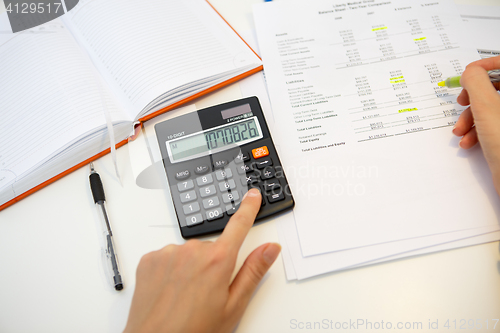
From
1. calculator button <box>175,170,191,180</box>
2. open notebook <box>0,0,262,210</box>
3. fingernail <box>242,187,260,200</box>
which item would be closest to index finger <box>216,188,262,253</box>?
fingernail <box>242,187,260,200</box>

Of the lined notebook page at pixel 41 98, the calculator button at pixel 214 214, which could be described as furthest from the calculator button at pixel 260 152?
the lined notebook page at pixel 41 98

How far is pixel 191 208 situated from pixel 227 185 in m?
0.07

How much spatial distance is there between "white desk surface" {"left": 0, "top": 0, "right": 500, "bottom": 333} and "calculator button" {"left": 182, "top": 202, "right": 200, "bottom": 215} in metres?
0.04

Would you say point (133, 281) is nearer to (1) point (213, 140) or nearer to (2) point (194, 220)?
(2) point (194, 220)

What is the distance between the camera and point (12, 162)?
0.51m

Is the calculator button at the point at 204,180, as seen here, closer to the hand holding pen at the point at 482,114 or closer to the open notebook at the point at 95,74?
the open notebook at the point at 95,74

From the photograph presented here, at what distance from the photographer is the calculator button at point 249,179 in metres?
0.47

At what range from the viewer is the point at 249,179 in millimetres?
470

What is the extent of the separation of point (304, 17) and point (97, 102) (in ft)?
1.50

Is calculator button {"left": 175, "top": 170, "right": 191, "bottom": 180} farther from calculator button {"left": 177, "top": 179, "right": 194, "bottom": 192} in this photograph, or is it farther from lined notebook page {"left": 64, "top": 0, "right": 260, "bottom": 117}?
lined notebook page {"left": 64, "top": 0, "right": 260, "bottom": 117}

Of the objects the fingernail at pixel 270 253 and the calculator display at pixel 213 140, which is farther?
the calculator display at pixel 213 140

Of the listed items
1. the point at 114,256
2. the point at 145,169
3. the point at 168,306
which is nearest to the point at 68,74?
the point at 145,169

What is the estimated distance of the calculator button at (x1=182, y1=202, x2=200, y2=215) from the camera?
1.49 ft

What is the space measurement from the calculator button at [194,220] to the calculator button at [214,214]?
0.04 ft
